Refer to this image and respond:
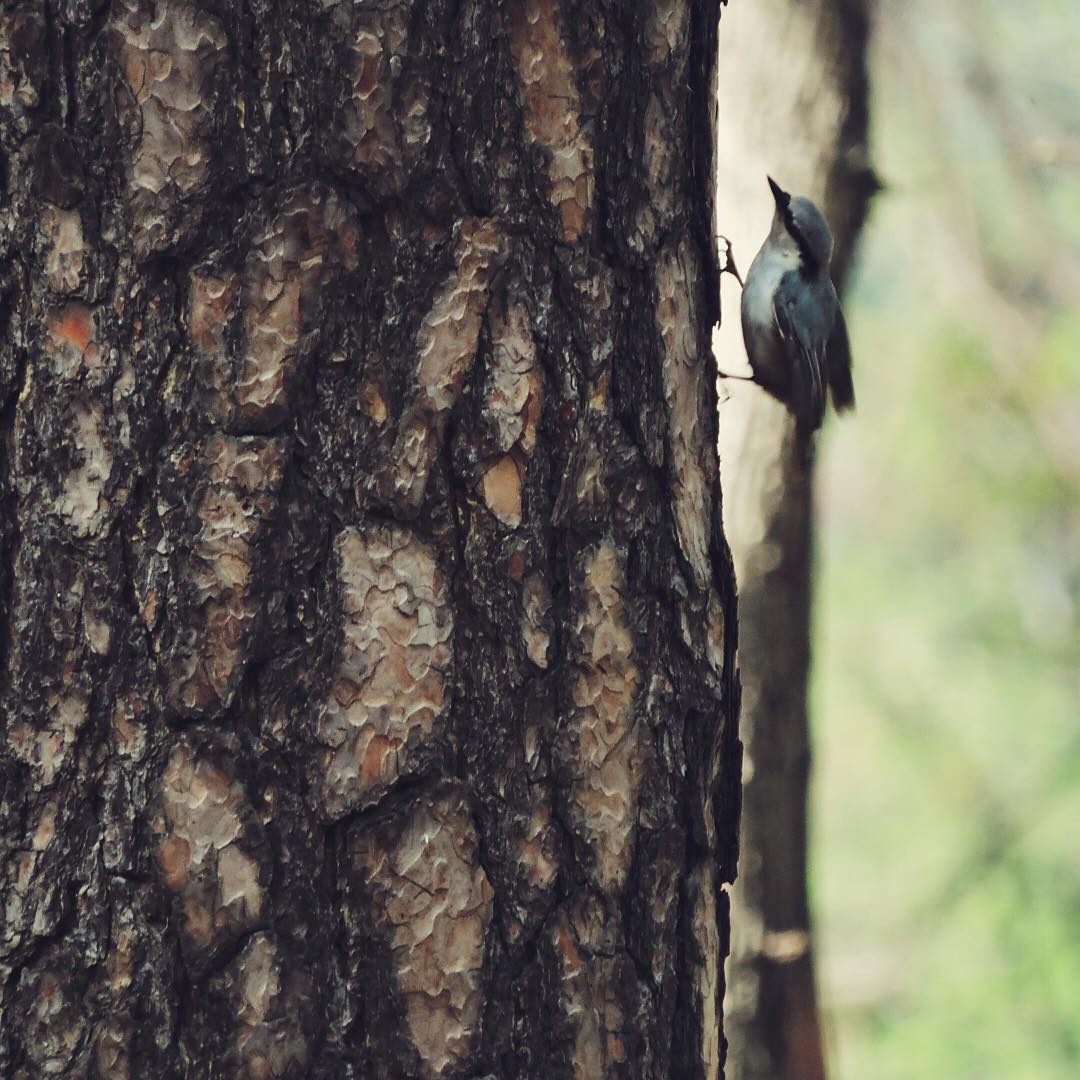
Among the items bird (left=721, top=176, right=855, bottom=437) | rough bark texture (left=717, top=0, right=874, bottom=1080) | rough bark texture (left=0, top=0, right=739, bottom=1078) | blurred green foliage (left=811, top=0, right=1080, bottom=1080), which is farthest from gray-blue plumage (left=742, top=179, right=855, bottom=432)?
rough bark texture (left=0, top=0, right=739, bottom=1078)

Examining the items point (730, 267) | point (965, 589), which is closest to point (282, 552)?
point (730, 267)

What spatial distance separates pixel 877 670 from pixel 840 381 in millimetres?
4196

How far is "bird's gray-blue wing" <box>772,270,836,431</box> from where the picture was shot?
270 centimetres

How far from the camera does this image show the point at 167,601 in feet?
3.56

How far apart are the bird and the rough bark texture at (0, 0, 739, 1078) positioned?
1.58 meters

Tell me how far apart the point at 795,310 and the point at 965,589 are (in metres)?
4.40

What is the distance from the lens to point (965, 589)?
6.77 metres

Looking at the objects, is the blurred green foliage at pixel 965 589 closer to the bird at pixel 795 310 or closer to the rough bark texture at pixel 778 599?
the rough bark texture at pixel 778 599

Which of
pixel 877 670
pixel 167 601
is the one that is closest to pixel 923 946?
pixel 877 670

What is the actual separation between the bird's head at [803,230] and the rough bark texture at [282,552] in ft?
5.12

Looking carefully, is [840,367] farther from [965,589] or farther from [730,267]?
[965,589]

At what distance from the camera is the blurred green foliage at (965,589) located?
15.1 feet

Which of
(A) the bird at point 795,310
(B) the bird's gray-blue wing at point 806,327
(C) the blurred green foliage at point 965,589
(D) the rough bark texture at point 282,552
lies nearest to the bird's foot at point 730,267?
(A) the bird at point 795,310

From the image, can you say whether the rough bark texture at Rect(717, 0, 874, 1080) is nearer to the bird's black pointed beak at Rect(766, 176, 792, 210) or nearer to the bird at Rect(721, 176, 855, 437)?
the bird at Rect(721, 176, 855, 437)
